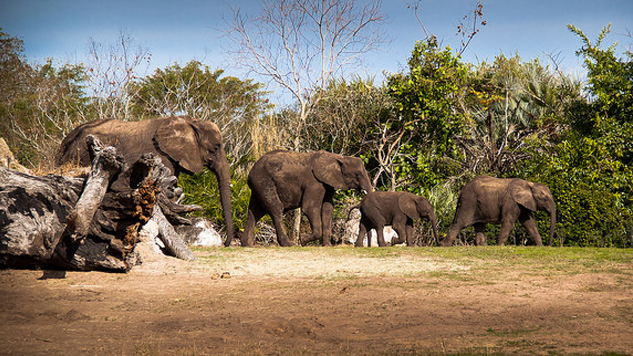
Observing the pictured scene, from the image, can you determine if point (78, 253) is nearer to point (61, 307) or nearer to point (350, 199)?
point (61, 307)

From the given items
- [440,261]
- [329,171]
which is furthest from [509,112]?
[440,261]

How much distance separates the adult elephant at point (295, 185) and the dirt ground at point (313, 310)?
4991mm

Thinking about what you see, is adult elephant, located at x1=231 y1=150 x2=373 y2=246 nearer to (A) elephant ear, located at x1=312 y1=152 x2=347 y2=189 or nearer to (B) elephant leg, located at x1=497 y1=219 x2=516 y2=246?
(A) elephant ear, located at x1=312 y1=152 x2=347 y2=189

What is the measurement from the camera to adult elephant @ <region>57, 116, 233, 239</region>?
1323 cm

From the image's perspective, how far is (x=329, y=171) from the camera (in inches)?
582

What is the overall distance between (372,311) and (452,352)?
1.72 meters

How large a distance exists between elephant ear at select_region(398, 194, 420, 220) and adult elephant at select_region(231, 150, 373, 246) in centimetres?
163

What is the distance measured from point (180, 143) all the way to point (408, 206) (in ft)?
19.3

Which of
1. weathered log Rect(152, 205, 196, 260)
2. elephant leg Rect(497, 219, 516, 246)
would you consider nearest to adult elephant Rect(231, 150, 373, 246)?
elephant leg Rect(497, 219, 516, 246)

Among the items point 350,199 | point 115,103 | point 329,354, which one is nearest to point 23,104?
point 115,103

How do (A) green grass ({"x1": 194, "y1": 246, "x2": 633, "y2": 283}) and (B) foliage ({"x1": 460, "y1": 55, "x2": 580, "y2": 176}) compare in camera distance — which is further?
(B) foliage ({"x1": 460, "y1": 55, "x2": 580, "y2": 176})

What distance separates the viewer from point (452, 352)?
15.2ft

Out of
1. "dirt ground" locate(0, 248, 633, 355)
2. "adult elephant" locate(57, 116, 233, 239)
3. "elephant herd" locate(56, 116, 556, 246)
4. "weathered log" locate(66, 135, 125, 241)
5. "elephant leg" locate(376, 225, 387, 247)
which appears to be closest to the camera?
"dirt ground" locate(0, 248, 633, 355)

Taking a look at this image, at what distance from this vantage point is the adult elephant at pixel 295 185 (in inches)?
572
